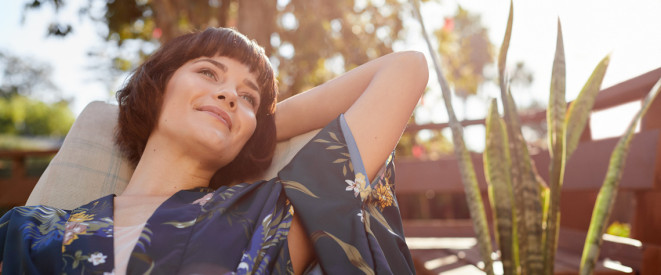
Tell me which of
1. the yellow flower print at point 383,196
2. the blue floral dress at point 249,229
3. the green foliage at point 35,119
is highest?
the green foliage at point 35,119

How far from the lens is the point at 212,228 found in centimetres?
113

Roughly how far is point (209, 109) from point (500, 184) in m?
0.98

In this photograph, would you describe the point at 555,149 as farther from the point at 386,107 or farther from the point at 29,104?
the point at 29,104

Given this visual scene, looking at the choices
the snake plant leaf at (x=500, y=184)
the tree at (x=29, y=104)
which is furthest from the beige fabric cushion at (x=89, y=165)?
the tree at (x=29, y=104)

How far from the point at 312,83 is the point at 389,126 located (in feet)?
13.2

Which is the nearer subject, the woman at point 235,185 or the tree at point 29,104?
the woman at point 235,185

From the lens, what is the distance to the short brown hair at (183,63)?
1.51 m

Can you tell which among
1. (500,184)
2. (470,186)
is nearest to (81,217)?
(470,186)

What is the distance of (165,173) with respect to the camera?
1425mm

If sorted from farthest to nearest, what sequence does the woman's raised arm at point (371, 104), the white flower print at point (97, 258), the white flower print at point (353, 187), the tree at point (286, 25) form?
the tree at point (286, 25)
the woman's raised arm at point (371, 104)
the white flower print at point (353, 187)
the white flower print at point (97, 258)

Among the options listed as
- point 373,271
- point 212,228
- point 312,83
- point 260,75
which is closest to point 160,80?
point 260,75

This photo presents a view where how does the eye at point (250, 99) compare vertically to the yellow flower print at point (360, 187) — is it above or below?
above

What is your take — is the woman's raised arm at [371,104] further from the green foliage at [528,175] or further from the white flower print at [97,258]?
the white flower print at [97,258]

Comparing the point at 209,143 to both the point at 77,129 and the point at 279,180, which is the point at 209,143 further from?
the point at 77,129
